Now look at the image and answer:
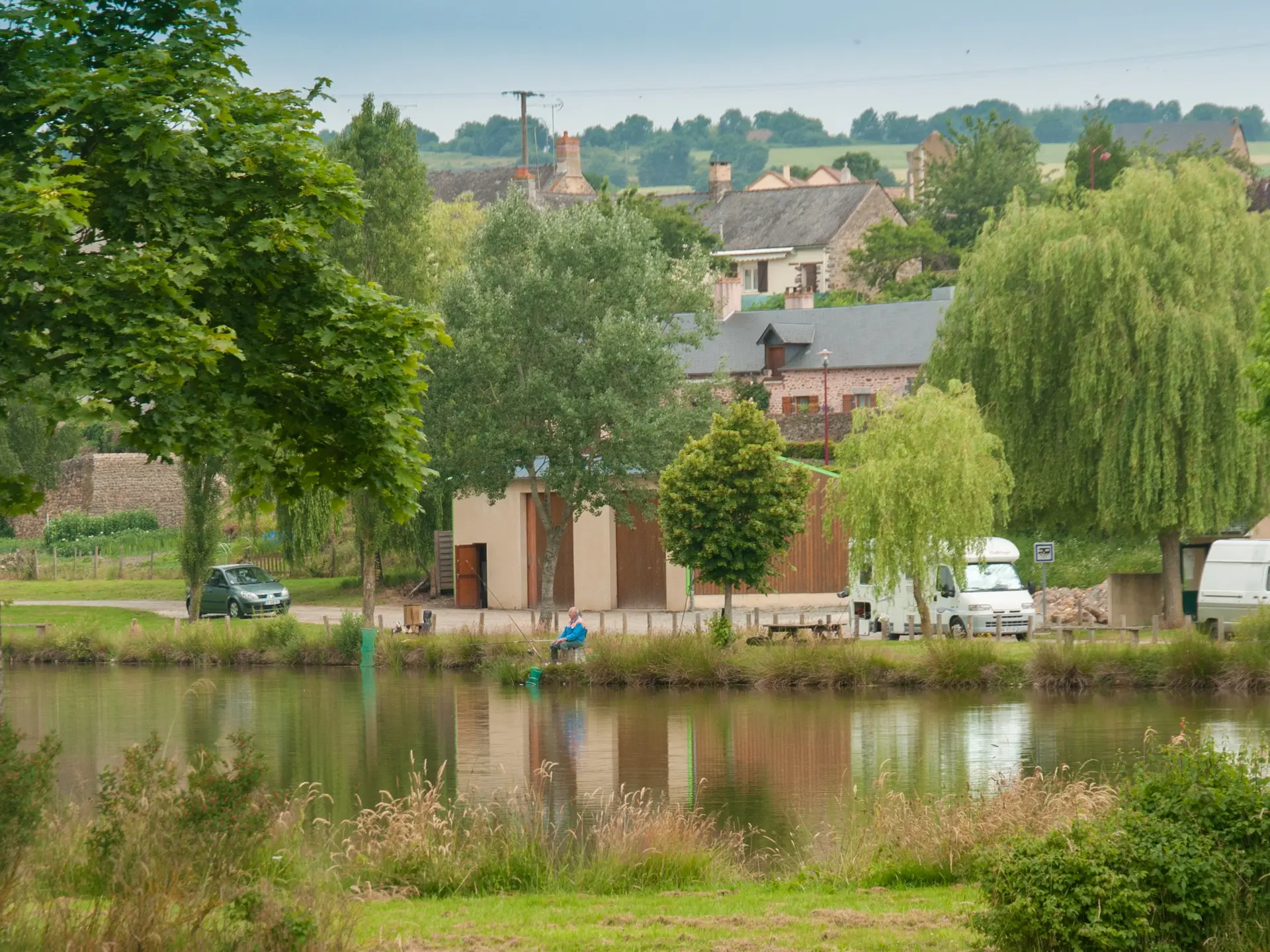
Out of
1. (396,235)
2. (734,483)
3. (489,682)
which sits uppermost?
(396,235)

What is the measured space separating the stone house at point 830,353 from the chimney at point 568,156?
153 feet

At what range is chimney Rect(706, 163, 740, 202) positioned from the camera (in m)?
107

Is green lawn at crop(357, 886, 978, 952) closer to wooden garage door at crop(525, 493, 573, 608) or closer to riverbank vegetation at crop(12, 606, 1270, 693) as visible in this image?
riverbank vegetation at crop(12, 606, 1270, 693)

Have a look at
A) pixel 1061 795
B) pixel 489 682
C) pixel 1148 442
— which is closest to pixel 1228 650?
pixel 1148 442

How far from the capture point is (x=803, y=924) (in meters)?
10.4

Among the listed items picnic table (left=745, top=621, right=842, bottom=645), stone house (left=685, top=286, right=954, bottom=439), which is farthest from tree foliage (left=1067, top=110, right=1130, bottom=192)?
picnic table (left=745, top=621, right=842, bottom=645)

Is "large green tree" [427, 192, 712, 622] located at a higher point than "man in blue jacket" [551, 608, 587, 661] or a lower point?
higher

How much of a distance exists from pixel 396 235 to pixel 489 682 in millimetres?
13046

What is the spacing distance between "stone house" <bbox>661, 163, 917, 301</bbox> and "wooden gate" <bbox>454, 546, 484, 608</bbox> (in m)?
42.7

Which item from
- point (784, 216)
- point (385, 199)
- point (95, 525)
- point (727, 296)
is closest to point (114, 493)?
point (95, 525)

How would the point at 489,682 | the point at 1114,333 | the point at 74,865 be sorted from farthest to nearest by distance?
the point at 1114,333
the point at 489,682
the point at 74,865

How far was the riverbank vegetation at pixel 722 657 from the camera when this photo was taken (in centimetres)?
2898

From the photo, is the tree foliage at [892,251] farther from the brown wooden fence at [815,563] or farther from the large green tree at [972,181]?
the brown wooden fence at [815,563]

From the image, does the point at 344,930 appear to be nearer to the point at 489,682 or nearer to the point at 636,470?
the point at 489,682
